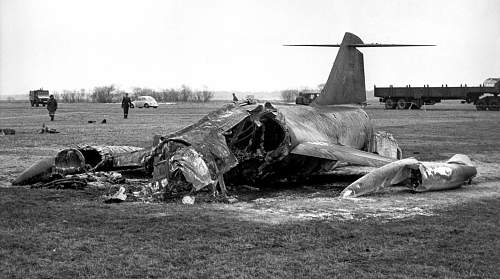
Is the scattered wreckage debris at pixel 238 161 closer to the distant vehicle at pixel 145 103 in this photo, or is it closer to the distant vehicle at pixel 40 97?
the distant vehicle at pixel 145 103

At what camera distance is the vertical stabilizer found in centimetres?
1783

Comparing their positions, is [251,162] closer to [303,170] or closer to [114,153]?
[303,170]

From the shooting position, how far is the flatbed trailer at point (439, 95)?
189ft

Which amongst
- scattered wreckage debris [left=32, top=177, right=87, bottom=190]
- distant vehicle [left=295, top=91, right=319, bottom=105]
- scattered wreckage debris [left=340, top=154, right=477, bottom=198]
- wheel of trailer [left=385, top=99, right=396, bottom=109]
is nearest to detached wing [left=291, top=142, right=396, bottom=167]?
scattered wreckage debris [left=340, top=154, right=477, bottom=198]

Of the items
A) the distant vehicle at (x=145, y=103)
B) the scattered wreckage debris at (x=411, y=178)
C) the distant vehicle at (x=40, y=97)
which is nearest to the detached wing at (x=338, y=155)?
the scattered wreckage debris at (x=411, y=178)

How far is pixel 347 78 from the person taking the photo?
59.5 feet

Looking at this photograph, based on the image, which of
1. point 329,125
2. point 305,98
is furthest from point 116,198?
point 305,98

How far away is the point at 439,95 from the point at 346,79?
4452 cm

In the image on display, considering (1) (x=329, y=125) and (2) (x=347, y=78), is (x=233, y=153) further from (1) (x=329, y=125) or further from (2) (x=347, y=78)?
(2) (x=347, y=78)

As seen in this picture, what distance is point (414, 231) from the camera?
316 inches

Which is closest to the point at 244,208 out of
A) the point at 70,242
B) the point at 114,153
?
the point at 70,242

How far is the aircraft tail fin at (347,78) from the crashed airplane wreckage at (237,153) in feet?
6.63

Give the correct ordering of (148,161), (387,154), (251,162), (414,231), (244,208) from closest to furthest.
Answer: (414,231) → (244,208) → (251,162) → (148,161) → (387,154)

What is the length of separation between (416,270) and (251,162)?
6.31 meters
